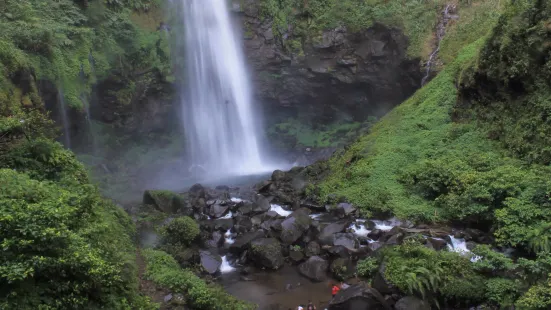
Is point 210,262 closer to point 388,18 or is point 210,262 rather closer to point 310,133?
point 310,133

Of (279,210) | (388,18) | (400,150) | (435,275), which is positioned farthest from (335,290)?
(388,18)

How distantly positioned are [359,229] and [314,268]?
9.35 feet

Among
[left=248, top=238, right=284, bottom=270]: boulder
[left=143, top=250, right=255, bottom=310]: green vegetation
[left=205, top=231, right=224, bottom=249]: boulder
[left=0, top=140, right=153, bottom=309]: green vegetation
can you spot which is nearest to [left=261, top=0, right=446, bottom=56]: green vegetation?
[left=205, top=231, right=224, bottom=249]: boulder

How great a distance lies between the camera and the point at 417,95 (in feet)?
63.6

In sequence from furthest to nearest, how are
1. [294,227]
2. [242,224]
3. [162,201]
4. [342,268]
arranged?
[162,201] → [242,224] → [294,227] → [342,268]

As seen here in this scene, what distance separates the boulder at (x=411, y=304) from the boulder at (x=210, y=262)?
17.3ft

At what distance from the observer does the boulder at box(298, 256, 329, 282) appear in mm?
11152

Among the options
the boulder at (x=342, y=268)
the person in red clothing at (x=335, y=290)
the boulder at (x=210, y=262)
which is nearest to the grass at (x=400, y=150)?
the boulder at (x=342, y=268)

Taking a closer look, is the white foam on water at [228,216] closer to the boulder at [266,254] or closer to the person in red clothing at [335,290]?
the boulder at [266,254]

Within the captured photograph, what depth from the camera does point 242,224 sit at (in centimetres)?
1426

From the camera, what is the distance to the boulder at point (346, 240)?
12.1m

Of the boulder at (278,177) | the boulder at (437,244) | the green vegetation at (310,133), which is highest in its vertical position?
the green vegetation at (310,133)

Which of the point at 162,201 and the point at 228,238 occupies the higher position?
the point at 162,201

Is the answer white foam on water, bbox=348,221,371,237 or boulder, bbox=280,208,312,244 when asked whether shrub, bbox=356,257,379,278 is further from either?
boulder, bbox=280,208,312,244
